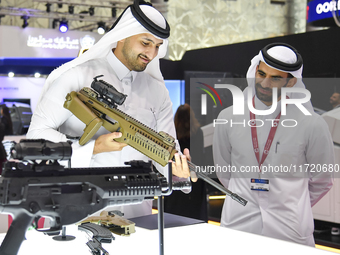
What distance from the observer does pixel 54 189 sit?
1.19m

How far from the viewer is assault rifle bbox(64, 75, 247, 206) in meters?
1.73

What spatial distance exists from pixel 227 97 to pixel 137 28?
11.7ft

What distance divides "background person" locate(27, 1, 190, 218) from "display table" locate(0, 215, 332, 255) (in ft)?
0.98

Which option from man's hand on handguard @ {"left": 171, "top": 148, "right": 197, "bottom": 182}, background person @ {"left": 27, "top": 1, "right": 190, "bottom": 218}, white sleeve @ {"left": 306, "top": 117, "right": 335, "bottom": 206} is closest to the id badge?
white sleeve @ {"left": 306, "top": 117, "right": 335, "bottom": 206}

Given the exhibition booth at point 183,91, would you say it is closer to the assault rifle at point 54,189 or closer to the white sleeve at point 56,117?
the white sleeve at point 56,117

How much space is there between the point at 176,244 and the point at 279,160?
102 cm

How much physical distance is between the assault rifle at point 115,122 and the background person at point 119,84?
2.4 inches

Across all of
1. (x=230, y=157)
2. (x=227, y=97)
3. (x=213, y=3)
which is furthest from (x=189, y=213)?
(x=213, y=3)

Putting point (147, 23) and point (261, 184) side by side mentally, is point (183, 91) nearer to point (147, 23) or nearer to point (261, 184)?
point (261, 184)

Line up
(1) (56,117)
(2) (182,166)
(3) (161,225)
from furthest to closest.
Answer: (1) (56,117) → (2) (182,166) → (3) (161,225)

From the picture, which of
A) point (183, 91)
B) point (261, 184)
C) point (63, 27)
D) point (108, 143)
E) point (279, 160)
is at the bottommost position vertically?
point (261, 184)

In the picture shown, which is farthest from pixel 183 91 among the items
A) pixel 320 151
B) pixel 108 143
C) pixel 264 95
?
pixel 108 143

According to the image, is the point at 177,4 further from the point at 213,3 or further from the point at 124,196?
the point at 124,196

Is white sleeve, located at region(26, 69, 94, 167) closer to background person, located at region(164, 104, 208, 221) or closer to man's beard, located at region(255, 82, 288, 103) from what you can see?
man's beard, located at region(255, 82, 288, 103)
